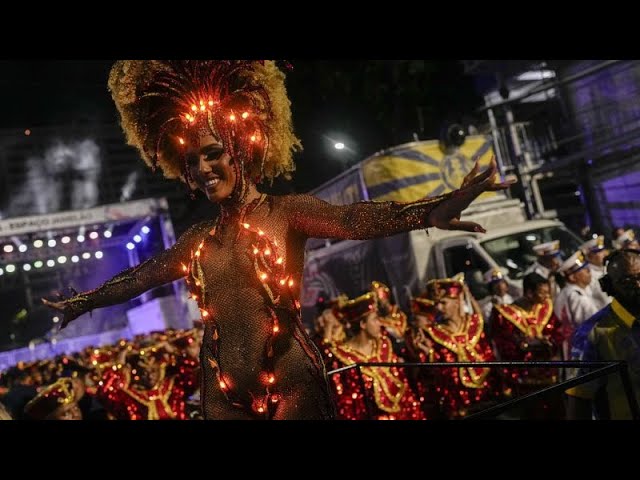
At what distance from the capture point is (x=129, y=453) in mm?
1397

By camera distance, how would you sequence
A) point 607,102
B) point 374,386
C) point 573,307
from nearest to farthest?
point 374,386 < point 573,307 < point 607,102

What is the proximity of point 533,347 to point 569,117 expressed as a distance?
970 cm

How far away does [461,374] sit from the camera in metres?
6.69

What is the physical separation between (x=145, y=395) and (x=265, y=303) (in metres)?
4.98

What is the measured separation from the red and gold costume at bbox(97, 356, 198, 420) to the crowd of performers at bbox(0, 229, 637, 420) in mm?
11

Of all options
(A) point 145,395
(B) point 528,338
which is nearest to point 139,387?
(A) point 145,395

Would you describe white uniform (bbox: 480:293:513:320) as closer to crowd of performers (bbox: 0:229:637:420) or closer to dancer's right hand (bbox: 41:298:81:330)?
crowd of performers (bbox: 0:229:637:420)

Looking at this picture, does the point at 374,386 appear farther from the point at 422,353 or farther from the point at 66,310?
the point at 66,310

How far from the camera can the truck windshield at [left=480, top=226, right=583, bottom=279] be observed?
1014 cm

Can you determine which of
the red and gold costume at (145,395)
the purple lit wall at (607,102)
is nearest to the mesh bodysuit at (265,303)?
Answer: the red and gold costume at (145,395)

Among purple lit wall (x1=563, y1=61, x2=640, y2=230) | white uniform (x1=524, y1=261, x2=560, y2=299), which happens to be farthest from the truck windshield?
purple lit wall (x1=563, y1=61, x2=640, y2=230)

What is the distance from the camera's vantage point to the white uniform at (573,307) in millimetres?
6594

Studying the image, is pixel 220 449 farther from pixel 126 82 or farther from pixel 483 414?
pixel 126 82

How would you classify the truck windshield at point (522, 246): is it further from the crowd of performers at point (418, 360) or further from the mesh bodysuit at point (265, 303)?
the mesh bodysuit at point (265, 303)
